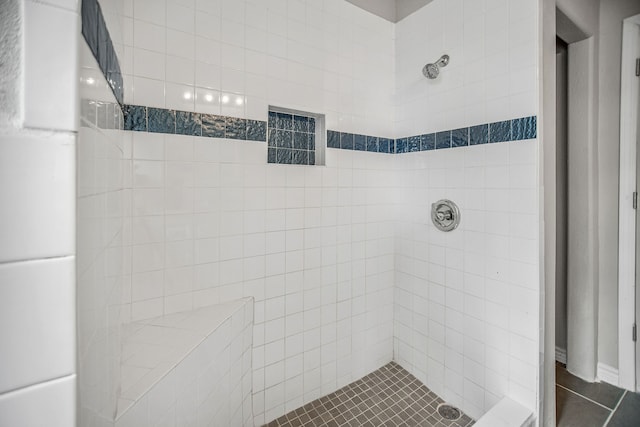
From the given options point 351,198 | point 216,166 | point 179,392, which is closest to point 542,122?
point 351,198

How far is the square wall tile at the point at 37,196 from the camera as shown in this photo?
0.31 m

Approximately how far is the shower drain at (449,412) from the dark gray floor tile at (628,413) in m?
0.80

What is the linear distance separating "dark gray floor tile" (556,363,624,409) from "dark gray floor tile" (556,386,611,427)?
0.08 metres

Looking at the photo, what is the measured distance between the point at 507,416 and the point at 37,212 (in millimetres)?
1969

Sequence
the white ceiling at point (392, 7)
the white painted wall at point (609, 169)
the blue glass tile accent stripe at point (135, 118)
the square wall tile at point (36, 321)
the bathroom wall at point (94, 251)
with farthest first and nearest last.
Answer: the white ceiling at point (392, 7)
the white painted wall at point (609, 169)
the blue glass tile accent stripe at point (135, 118)
the bathroom wall at point (94, 251)
the square wall tile at point (36, 321)

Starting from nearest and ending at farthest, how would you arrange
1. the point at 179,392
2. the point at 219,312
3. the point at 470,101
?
the point at 179,392
the point at 219,312
the point at 470,101

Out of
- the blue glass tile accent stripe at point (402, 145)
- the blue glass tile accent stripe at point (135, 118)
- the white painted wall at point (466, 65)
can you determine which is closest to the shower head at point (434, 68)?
the white painted wall at point (466, 65)

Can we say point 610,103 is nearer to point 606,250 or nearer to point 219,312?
point 606,250

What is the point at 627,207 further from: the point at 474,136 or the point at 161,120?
the point at 161,120

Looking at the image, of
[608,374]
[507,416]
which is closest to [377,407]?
[507,416]

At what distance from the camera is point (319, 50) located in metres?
1.77

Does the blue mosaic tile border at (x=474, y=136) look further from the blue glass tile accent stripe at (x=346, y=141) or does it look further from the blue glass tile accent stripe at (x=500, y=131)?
the blue glass tile accent stripe at (x=346, y=141)

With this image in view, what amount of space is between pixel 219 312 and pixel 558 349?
8.53 feet

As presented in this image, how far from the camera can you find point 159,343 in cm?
108
